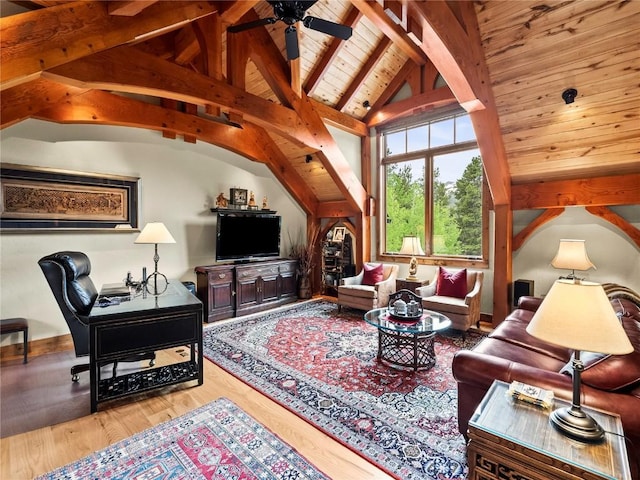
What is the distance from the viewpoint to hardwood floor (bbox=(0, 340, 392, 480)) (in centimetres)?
194

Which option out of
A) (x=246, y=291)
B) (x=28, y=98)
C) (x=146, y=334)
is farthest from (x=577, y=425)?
(x=28, y=98)

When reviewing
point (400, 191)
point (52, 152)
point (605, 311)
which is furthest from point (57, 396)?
point (400, 191)

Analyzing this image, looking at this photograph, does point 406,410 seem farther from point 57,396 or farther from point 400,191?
point 400,191

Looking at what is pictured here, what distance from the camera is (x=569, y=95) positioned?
3.33 m

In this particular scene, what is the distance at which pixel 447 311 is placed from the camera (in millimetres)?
4172

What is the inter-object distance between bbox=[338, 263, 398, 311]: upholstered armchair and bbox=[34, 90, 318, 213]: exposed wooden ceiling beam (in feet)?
6.96

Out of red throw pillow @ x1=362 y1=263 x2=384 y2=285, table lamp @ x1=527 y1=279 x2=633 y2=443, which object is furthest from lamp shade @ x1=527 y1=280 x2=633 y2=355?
red throw pillow @ x1=362 y1=263 x2=384 y2=285

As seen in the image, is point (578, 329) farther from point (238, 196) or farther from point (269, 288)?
point (238, 196)

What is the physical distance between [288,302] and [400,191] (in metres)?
3.05

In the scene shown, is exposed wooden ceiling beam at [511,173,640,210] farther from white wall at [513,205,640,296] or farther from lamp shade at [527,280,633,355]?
lamp shade at [527,280,633,355]

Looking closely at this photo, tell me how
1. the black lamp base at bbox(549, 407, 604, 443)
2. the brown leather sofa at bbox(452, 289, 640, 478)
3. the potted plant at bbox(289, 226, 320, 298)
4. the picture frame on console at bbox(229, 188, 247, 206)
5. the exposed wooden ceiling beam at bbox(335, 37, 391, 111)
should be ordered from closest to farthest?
the black lamp base at bbox(549, 407, 604, 443), the brown leather sofa at bbox(452, 289, 640, 478), the exposed wooden ceiling beam at bbox(335, 37, 391, 111), the picture frame on console at bbox(229, 188, 247, 206), the potted plant at bbox(289, 226, 320, 298)

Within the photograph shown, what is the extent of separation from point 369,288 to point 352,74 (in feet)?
11.8

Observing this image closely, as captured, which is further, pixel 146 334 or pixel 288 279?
pixel 288 279

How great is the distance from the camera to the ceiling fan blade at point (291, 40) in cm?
288
